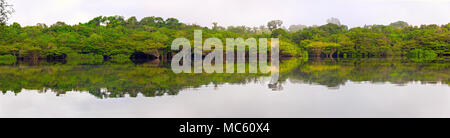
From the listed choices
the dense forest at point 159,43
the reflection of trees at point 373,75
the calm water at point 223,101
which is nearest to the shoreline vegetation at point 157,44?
the dense forest at point 159,43

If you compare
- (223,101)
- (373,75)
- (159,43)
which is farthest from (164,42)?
(223,101)

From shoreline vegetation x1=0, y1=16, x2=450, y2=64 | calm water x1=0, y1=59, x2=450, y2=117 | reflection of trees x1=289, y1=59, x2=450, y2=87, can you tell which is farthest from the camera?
shoreline vegetation x1=0, y1=16, x2=450, y2=64

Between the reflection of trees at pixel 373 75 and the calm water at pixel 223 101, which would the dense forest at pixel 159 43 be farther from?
the calm water at pixel 223 101

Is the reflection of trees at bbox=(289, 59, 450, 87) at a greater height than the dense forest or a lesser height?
lesser

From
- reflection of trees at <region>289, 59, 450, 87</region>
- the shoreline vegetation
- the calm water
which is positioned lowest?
the calm water

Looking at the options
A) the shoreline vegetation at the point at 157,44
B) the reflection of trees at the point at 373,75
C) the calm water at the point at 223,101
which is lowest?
the calm water at the point at 223,101

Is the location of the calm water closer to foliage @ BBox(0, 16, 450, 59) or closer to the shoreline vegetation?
the shoreline vegetation

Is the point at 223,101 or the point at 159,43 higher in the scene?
the point at 159,43

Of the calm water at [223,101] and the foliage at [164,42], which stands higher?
the foliage at [164,42]

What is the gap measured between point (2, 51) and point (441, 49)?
3683cm

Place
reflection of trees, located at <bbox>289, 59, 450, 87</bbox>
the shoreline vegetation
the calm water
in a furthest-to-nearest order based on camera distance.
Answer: the shoreline vegetation < reflection of trees, located at <bbox>289, 59, 450, 87</bbox> < the calm water

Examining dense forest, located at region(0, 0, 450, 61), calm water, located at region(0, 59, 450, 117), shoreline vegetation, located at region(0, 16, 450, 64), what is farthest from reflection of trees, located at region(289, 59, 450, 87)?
dense forest, located at region(0, 0, 450, 61)

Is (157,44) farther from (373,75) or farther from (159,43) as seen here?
(373,75)
